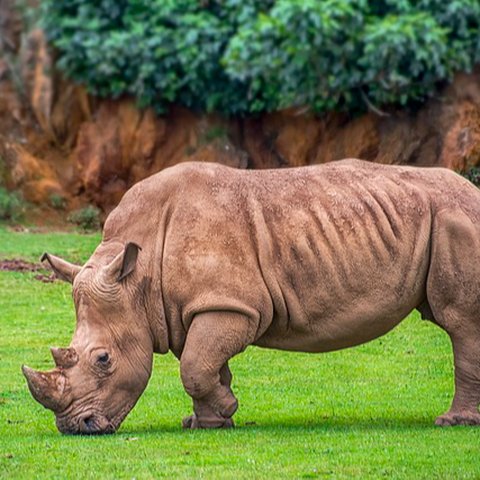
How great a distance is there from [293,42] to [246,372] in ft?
34.9

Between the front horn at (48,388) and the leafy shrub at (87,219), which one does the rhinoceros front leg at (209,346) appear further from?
the leafy shrub at (87,219)

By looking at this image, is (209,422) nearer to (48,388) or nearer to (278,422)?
(278,422)

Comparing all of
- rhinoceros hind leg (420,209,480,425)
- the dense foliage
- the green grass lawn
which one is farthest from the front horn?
the dense foliage

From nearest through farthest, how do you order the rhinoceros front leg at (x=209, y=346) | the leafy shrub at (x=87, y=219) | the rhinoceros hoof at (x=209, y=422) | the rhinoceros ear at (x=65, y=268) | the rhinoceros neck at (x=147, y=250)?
the rhinoceros front leg at (x=209, y=346) < the rhinoceros neck at (x=147, y=250) < the rhinoceros hoof at (x=209, y=422) < the rhinoceros ear at (x=65, y=268) < the leafy shrub at (x=87, y=219)

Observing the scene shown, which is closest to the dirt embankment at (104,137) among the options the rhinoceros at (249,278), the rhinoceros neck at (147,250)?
the rhinoceros at (249,278)

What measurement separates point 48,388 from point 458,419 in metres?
2.97

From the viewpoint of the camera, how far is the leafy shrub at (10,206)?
26328mm

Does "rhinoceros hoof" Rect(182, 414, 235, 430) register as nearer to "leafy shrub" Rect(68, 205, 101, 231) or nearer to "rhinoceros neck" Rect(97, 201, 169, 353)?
"rhinoceros neck" Rect(97, 201, 169, 353)

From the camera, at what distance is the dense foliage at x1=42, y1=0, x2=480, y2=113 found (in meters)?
23.6

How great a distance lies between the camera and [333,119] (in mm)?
26062

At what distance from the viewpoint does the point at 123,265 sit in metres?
10.9

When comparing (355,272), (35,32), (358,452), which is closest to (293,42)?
(35,32)

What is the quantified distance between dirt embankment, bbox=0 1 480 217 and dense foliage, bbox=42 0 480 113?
19.9 inches

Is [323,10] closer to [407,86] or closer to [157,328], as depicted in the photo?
[407,86]
